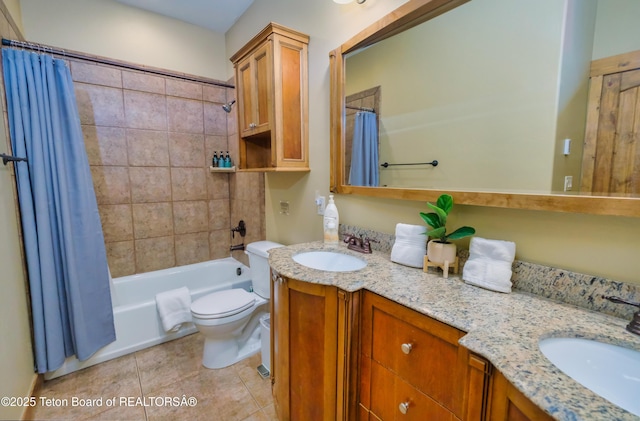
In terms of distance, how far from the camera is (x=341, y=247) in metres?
1.58

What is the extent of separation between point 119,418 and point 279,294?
3.95 ft

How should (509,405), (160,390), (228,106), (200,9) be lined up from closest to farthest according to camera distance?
(509,405) < (160,390) < (200,9) < (228,106)

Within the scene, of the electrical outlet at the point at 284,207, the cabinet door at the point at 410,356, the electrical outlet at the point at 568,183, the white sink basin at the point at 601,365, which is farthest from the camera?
the electrical outlet at the point at 284,207

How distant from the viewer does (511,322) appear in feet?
2.56

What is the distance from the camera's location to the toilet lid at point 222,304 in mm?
1820

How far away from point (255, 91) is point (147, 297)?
6.94 feet

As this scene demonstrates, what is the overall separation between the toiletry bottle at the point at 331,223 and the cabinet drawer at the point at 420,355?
700 mm

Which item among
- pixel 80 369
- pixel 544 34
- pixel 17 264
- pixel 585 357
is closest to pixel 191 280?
pixel 80 369

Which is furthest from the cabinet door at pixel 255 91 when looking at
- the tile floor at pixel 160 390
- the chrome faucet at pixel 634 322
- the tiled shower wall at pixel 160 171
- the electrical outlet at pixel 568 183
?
the chrome faucet at pixel 634 322

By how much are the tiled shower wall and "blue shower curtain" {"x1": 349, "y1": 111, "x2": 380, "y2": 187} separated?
1.16 metres

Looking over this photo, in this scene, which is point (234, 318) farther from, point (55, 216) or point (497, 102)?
point (497, 102)

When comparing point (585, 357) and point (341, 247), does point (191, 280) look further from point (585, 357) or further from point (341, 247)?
point (585, 357)

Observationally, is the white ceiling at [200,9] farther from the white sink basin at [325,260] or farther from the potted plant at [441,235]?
the potted plant at [441,235]

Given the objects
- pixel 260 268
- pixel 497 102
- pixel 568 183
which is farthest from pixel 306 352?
pixel 497 102
